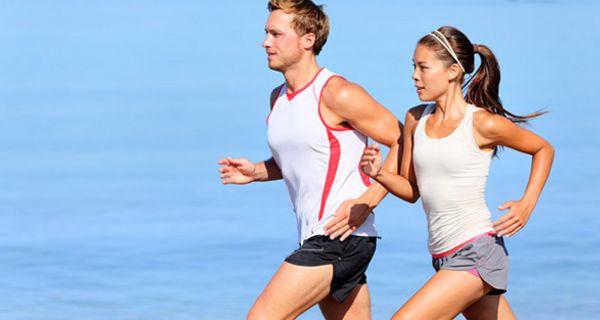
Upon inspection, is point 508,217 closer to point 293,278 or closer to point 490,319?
point 490,319

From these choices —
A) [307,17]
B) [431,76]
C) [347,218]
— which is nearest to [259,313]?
[347,218]

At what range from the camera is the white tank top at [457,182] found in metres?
5.02

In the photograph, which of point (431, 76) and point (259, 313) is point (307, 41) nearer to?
point (431, 76)

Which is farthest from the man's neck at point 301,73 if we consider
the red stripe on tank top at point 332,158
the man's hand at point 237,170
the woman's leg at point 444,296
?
the woman's leg at point 444,296

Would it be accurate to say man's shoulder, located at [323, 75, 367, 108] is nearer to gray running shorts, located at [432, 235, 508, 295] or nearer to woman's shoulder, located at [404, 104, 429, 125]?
woman's shoulder, located at [404, 104, 429, 125]

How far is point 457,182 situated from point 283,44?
0.94 meters

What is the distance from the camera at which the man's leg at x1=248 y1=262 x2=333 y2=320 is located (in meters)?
5.09

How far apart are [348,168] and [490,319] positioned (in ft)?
2.72

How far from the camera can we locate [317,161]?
5320mm

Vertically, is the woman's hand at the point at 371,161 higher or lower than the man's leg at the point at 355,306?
higher

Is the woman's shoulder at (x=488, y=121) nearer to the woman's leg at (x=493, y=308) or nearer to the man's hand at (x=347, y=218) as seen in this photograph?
the man's hand at (x=347, y=218)

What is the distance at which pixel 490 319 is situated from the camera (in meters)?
5.21

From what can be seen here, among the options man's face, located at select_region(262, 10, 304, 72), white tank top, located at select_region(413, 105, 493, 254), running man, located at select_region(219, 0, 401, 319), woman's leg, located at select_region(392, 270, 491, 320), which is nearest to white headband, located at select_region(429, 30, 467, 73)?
white tank top, located at select_region(413, 105, 493, 254)

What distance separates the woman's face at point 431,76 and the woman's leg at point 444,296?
0.69m
